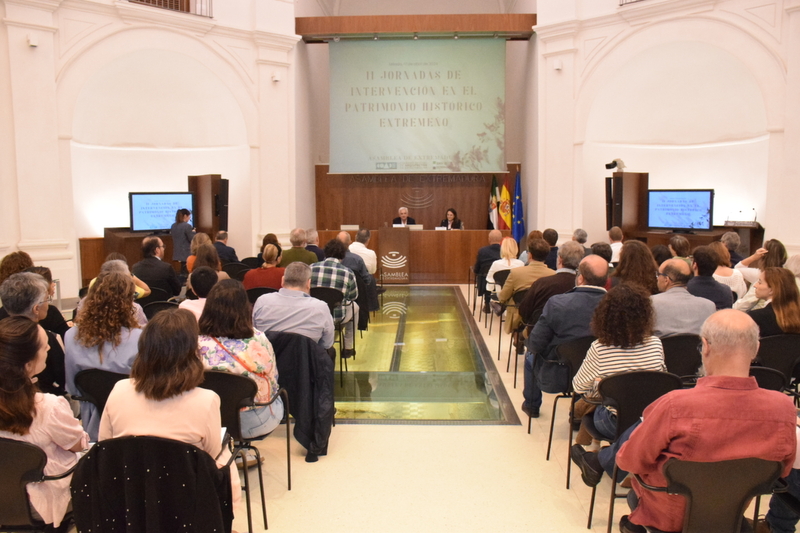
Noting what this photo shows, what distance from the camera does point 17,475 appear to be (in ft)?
7.11

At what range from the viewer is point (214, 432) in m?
2.22

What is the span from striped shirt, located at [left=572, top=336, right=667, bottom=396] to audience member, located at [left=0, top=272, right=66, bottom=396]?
2678 mm

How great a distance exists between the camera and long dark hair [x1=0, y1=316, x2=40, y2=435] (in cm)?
215

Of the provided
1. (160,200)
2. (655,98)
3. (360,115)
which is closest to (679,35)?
(655,98)

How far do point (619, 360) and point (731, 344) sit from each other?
3.45ft

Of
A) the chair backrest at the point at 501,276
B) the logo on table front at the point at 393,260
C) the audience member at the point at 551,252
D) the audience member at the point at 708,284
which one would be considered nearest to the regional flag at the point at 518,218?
the logo on table front at the point at 393,260

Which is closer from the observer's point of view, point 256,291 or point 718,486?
point 718,486

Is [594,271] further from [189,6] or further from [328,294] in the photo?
[189,6]

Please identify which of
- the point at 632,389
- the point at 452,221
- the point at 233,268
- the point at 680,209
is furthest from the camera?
the point at 452,221

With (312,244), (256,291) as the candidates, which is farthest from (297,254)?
(256,291)

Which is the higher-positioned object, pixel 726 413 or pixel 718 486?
pixel 726 413

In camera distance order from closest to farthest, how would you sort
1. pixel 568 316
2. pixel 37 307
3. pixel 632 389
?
pixel 632 389, pixel 37 307, pixel 568 316

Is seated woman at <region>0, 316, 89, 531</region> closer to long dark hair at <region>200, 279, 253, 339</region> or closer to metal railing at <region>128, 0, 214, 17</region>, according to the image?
long dark hair at <region>200, 279, 253, 339</region>

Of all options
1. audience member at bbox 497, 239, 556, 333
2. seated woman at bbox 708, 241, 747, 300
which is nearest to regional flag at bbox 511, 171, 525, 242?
audience member at bbox 497, 239, 556, 333
